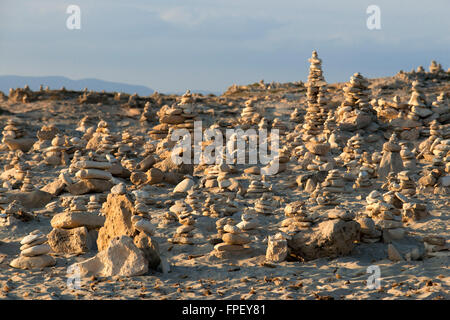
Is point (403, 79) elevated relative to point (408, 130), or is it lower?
elevated

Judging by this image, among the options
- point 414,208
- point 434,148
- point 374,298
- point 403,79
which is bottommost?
point 374,298

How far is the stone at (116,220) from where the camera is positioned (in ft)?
32.5

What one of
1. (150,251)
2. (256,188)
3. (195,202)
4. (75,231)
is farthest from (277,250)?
(256,188)

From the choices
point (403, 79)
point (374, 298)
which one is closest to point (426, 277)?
point (374, 298)

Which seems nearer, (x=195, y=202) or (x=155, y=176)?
(x=195, y=202)

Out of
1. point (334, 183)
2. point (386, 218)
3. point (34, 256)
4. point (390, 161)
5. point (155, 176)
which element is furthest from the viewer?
point (155, 176)

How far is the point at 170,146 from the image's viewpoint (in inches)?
695

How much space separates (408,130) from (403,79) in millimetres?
15479

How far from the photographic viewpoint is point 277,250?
9.58 m

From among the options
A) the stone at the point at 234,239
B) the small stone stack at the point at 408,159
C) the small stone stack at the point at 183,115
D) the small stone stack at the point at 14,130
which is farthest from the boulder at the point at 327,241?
the small stone stack at the point at 14,130

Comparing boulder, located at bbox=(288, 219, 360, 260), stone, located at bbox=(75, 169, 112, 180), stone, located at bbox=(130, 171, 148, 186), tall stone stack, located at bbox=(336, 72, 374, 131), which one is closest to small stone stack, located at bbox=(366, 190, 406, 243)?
boulder, located at bbox=(288, 219, 360, 260)

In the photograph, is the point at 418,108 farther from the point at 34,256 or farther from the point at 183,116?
the point at 34,256

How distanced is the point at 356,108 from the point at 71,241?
13284 millimetres
